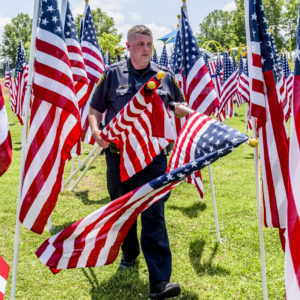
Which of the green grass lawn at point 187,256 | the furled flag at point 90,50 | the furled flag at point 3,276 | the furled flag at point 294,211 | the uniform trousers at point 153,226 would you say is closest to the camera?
the furled flag at point 294,211

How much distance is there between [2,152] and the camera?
2.79 meters

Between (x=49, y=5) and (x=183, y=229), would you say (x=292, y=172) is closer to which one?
(x=49, y=5)

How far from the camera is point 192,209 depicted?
659 centimetres

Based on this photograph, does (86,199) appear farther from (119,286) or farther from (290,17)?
(290,17)

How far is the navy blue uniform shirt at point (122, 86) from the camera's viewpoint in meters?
3.96

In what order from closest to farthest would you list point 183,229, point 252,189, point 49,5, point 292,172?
point 292,172
point 49,5
point 183,229
point 252,189

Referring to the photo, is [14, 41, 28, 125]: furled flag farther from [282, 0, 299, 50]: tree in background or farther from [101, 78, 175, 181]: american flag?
[282, 0, 299, 50]: tree in background

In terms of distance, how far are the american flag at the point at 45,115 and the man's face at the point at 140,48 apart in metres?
0.95

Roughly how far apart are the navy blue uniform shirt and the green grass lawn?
181 cm

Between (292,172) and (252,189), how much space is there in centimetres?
622

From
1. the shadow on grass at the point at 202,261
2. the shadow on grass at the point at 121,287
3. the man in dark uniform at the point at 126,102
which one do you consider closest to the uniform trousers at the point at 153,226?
the man in dark uniform at the point at 126,102

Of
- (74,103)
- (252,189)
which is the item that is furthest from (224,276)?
(252,189)

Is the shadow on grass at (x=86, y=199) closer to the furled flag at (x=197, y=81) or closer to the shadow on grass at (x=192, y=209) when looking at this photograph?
the shadow on grass at (x=192, y=209)

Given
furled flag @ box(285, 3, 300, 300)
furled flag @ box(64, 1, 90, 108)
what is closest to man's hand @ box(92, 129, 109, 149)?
furled flag @ box(64, 1, 90, 108)
